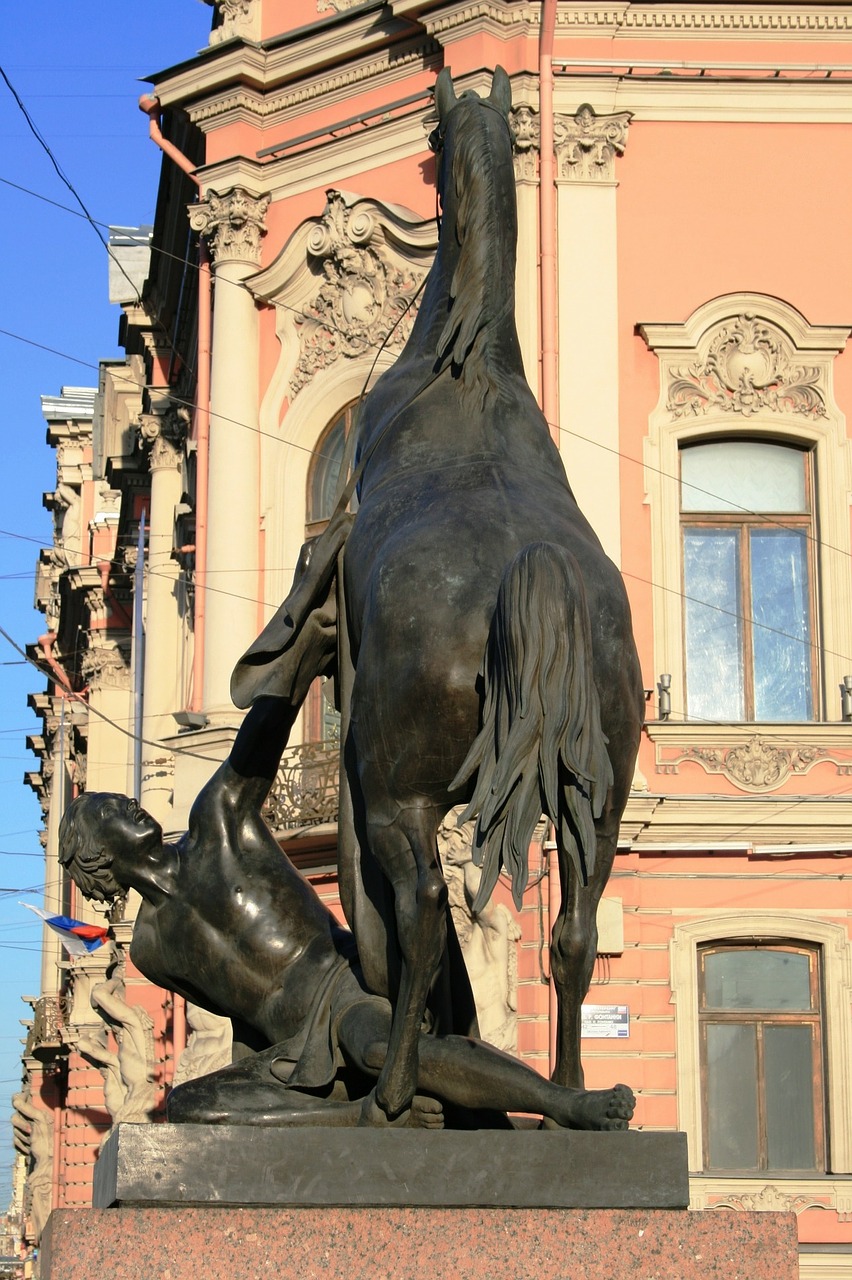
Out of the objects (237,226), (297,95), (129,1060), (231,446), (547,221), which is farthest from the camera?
(129,1060)

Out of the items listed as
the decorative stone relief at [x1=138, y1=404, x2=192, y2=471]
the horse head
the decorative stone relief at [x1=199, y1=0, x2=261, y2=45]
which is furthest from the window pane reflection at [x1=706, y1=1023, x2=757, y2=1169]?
the horse head

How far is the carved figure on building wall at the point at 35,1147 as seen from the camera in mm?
36125

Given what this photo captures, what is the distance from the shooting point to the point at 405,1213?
4.32 meters

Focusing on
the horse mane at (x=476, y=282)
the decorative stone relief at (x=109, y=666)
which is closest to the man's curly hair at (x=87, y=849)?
the horse mane at (x=476, y=282)

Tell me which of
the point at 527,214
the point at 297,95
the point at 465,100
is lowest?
the point at 465,100

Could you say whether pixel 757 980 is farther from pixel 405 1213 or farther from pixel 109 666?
pixel 109 666

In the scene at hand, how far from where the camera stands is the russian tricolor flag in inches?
980

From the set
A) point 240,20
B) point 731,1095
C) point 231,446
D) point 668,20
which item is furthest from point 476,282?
point 240,20

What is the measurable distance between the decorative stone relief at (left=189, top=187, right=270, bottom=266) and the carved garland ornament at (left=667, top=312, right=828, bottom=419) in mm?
4256

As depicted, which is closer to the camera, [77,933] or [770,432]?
[770,432]

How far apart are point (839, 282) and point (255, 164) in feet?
17.9

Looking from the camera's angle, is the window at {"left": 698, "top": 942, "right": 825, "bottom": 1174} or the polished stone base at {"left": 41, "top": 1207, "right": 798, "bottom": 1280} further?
the window at {"left": 698, "top": 942, "right": 825, "bottom": 1174}

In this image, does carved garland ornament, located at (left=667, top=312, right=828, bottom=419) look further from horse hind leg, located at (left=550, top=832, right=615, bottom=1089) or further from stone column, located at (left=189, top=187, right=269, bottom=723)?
horse hind leg, located at (left=550, top=832, right=615, bottom=1089)

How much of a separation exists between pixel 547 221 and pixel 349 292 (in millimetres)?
2250
